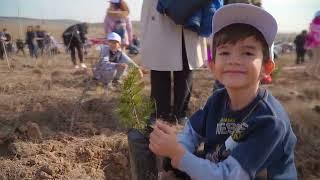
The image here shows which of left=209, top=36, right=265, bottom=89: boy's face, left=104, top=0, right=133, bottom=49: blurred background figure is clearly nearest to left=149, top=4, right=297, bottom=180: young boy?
left=209, top=36, right=265, bottom=89: boy's face

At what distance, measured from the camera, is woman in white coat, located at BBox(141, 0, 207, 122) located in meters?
2.96

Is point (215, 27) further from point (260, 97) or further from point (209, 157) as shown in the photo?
point (209, 157)

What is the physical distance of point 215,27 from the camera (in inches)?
77.1

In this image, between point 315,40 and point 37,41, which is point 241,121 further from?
point 37,41

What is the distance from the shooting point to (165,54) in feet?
9.71

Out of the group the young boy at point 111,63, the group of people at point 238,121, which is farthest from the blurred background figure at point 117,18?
the group of people at point 238,121

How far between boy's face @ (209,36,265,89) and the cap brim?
Result: 0.20ft

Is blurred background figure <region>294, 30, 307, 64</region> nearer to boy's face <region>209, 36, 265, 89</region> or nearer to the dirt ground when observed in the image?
the dirt ground

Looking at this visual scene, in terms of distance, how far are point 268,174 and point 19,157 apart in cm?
204

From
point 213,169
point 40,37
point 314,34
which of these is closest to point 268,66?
point 213,169

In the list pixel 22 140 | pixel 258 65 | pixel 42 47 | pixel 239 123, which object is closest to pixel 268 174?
pixel 239 123

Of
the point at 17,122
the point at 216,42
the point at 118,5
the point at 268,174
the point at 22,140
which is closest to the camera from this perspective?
the point at 268,174

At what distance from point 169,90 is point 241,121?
1155 mm

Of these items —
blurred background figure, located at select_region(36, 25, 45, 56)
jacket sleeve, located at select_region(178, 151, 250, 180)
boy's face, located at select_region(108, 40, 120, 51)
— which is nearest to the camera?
jacket sleeve, located at select_region(178, 151, 250, 180)
